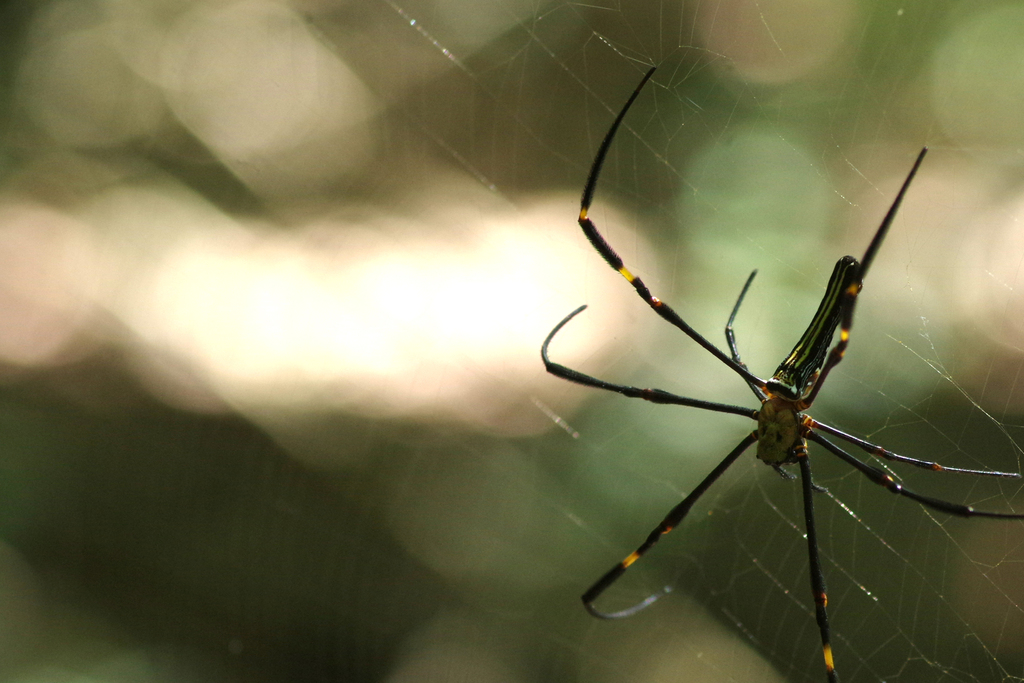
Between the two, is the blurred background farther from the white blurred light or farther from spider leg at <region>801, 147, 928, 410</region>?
spider leg at <region>801, 147, 928, 410</region>

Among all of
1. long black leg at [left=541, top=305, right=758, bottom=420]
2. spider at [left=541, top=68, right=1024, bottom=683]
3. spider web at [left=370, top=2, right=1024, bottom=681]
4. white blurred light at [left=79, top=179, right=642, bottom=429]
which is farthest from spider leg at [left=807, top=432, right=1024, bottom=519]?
white blurred light at [left=79, top=179, right=642, bottom=429]

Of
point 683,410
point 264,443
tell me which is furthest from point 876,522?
point 264,443

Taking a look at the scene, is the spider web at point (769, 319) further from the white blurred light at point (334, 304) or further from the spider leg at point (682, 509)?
the spider leg at point (682, 509)

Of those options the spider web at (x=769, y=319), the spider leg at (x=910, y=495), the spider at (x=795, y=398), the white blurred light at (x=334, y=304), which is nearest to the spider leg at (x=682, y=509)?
the spider at (x=795, y=398)

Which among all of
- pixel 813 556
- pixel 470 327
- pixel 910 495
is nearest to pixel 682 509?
pixel 813 556

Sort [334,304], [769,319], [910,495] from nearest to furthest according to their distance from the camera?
[910,495] < [769,319] < [334,304]

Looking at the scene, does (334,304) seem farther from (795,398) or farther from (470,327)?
(795,398)

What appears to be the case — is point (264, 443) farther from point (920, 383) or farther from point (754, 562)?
point (920, 383)
